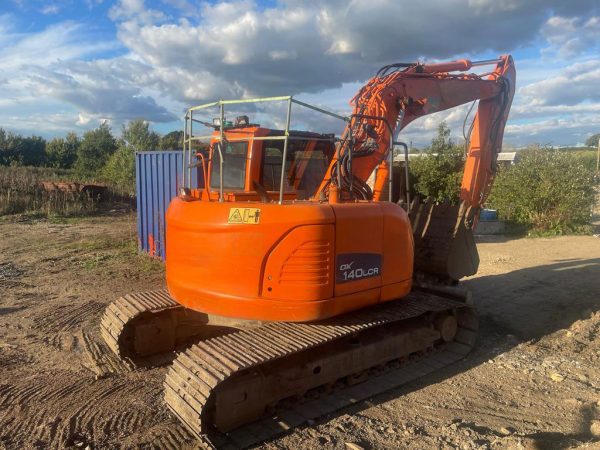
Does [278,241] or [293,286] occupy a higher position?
[278,241]

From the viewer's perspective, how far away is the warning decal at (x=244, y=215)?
444 centimetres

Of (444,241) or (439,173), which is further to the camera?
(439,173)

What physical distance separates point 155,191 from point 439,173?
10294 millimetres

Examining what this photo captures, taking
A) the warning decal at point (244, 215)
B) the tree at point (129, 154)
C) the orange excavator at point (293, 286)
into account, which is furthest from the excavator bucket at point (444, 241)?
the tree at point (129, 154)

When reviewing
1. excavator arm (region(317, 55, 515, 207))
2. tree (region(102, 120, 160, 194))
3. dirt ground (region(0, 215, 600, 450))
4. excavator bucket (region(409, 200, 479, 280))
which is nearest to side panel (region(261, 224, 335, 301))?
excavator arm (region(317, 55, 515, 207))

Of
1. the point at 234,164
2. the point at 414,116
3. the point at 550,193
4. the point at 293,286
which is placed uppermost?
the point at 414,116

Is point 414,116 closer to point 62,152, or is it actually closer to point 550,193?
point 550,193

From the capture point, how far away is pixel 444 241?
710 centimetres

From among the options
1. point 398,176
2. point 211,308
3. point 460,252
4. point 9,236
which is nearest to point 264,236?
point 211,308

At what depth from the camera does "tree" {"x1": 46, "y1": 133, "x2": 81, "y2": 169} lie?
47875 mm

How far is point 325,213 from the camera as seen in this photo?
4453 mm

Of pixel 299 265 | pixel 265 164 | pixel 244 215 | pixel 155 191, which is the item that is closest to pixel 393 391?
pixel 299 265

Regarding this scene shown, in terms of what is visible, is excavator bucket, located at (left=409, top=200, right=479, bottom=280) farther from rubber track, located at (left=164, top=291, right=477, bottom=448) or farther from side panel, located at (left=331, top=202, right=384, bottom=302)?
side panel, located at (left=331, top=202, right=384, bottom=302)

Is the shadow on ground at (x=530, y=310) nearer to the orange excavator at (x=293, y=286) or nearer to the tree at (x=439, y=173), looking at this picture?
the orange excavator at (x=293, y=286)
